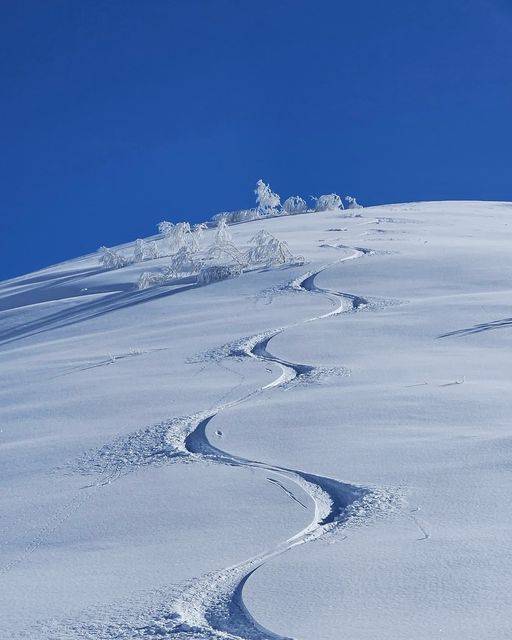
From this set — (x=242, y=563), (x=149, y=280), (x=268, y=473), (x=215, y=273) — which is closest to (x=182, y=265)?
(x=149, y=280)

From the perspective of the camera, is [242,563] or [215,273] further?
[215,273]

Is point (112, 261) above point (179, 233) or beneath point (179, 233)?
beneath

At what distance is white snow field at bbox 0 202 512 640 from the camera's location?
2.34 meters

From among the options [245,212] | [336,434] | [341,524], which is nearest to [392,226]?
[245,212]

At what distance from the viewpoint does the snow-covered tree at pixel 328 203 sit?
19.6 meters

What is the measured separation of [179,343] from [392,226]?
7978 millimetres

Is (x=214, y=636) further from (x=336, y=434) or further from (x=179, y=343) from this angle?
(x=179, y=343)

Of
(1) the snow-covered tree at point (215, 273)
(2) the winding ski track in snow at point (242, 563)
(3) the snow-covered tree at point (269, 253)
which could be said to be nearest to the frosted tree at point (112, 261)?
(3) the snow-covered tree at point (269, 253)

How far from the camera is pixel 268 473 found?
346cm

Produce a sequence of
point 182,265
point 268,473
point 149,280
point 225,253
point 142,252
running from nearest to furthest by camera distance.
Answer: point 268,473, point 149,280, point 182,265, point 225,253, point 142,252

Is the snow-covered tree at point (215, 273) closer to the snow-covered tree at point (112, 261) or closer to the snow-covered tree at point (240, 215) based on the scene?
the snow-covered tree at point (112, 261)

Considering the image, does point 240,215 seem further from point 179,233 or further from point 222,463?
point 222,463

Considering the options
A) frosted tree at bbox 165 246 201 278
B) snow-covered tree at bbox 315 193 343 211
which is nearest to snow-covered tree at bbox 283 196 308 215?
snow-covered tree at bbox 315 193 343 211

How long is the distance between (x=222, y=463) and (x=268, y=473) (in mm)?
276
